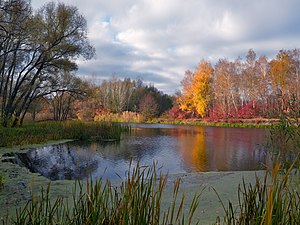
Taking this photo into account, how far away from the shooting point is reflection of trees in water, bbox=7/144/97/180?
6.96m

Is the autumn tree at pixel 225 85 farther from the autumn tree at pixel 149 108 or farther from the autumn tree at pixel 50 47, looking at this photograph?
the autumn tree at pixel 50 47

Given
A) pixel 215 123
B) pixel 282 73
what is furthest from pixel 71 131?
pixel 282 73

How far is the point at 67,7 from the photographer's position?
53.1 ft

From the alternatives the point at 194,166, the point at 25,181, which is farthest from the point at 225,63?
the point at 25,181

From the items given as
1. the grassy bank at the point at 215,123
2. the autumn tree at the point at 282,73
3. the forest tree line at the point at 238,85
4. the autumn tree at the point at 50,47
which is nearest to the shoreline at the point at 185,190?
the autumn tree at the point at 50,47

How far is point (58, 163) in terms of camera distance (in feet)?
28.0

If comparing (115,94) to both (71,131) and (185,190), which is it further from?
(185,190)

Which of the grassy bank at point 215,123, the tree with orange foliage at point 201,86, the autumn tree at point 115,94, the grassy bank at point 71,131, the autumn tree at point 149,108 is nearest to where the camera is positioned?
the grassy bank at point 71,131

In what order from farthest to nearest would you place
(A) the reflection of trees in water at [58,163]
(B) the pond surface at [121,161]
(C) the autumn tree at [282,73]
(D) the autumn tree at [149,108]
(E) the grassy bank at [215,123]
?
1. (D) the autumn tree at [149,108]
2. (C) the autumn tree at [282,73]
3. (E) the grassy bank at [215,123]
4. (B) the pond surface at [121,161]
5. (A) the reflection of trees in water at [58,163]

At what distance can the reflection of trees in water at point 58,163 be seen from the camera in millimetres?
6957

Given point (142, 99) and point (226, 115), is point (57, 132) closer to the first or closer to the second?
point (226, 115)

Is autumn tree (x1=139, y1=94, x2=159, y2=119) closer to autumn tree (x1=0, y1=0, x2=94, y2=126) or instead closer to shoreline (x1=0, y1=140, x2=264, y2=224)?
autumn tree (x1=0, y1=0, x2=94, y2=126)

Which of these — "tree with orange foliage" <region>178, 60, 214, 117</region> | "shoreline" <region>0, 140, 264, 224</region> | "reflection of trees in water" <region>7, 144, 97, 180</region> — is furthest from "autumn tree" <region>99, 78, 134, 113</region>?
"shoreline" <region>0, 140, 264, 224</region>

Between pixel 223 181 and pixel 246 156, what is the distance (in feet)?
14.5
